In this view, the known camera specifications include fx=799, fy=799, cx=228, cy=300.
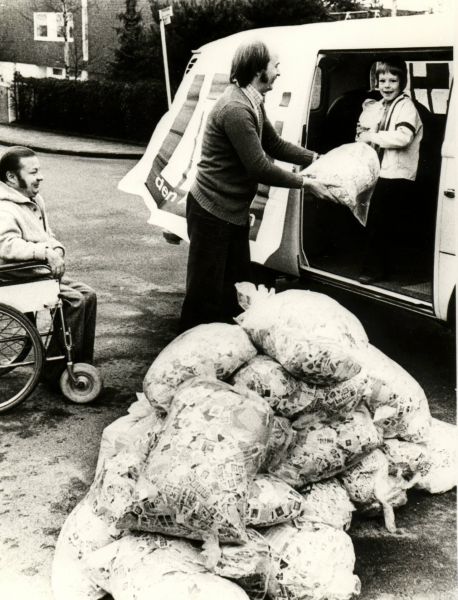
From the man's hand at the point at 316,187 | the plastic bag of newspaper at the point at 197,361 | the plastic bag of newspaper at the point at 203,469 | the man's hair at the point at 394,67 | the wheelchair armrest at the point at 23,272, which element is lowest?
the plastic bag of newspaper at the point at 203,469

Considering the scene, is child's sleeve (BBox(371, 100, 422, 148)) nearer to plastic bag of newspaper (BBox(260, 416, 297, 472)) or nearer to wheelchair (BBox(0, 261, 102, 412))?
wheelchair (BBox(0, 261, 102, 412))

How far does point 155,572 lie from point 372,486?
46.5 inches

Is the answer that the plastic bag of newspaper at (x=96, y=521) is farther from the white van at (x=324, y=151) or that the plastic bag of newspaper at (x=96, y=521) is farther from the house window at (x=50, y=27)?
the house window at (x=50, y=27)

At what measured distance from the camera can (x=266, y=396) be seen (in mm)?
3332

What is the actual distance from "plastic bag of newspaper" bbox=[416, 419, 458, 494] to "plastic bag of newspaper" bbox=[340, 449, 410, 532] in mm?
272

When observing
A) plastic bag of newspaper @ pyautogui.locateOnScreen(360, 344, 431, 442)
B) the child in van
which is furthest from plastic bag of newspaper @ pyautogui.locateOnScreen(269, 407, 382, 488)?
the child in van

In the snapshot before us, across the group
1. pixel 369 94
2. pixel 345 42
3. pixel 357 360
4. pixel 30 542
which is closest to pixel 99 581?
pixel 30 542

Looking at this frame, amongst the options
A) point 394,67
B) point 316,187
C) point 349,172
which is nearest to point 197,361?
point 316,187

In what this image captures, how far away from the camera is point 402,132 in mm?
5328

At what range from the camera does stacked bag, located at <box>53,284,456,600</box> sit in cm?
279

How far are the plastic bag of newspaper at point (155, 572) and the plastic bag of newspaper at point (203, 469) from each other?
6 centimetres

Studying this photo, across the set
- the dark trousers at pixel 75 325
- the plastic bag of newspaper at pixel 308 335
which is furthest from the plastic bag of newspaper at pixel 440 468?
the dark trousers at pixel 75 325

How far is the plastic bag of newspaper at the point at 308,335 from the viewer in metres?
3.29

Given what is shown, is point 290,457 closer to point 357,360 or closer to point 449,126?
point 357,360
